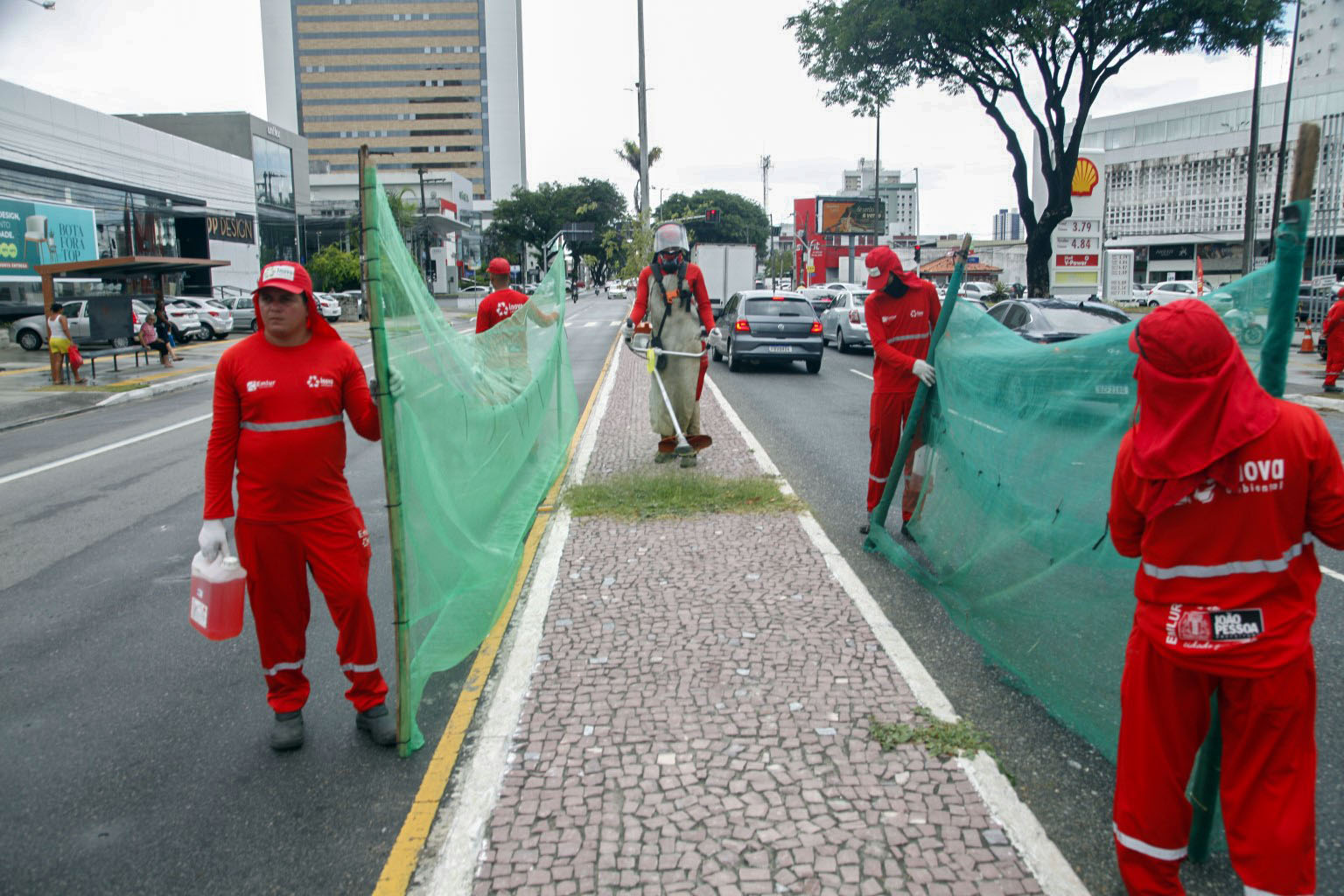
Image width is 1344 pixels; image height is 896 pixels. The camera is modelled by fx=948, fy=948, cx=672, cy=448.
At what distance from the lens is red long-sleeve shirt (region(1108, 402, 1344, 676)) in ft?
7.15

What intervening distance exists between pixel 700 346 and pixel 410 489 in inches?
195

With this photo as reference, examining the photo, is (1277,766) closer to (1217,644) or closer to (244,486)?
(1217,644)

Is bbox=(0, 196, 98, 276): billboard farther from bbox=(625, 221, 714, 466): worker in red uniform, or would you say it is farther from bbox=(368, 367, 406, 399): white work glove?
bbox=(368, 367, 406, 399): white work glove

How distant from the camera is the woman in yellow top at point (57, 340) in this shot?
18.1m

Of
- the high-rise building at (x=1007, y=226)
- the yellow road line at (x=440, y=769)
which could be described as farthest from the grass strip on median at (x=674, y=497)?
the high-rise building at (x=1007, y=226)

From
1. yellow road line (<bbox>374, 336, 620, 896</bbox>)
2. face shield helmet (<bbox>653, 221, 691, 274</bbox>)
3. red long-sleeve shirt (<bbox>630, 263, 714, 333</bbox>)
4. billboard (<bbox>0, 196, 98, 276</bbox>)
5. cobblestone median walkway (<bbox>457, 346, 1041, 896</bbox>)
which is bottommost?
yellow road line (<bbox>374, 336, 620, 896</bbox>)

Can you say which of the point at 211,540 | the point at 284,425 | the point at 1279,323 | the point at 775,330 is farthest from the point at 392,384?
the point at 775,330

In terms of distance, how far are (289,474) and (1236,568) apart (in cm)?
292

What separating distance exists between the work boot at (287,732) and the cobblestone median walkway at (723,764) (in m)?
0.84

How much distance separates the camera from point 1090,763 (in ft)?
10.9

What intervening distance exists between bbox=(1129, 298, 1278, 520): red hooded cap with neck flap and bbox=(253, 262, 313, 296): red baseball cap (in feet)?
8.61

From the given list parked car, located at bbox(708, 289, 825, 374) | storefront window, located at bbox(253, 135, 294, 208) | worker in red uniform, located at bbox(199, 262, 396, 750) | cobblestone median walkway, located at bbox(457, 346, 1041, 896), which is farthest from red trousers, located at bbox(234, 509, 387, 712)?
storefront window, located at bbox(253, 135, 294, 208)

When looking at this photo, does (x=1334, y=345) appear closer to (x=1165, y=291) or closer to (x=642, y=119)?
(x=642, y=119)

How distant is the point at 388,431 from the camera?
3.40 metres
